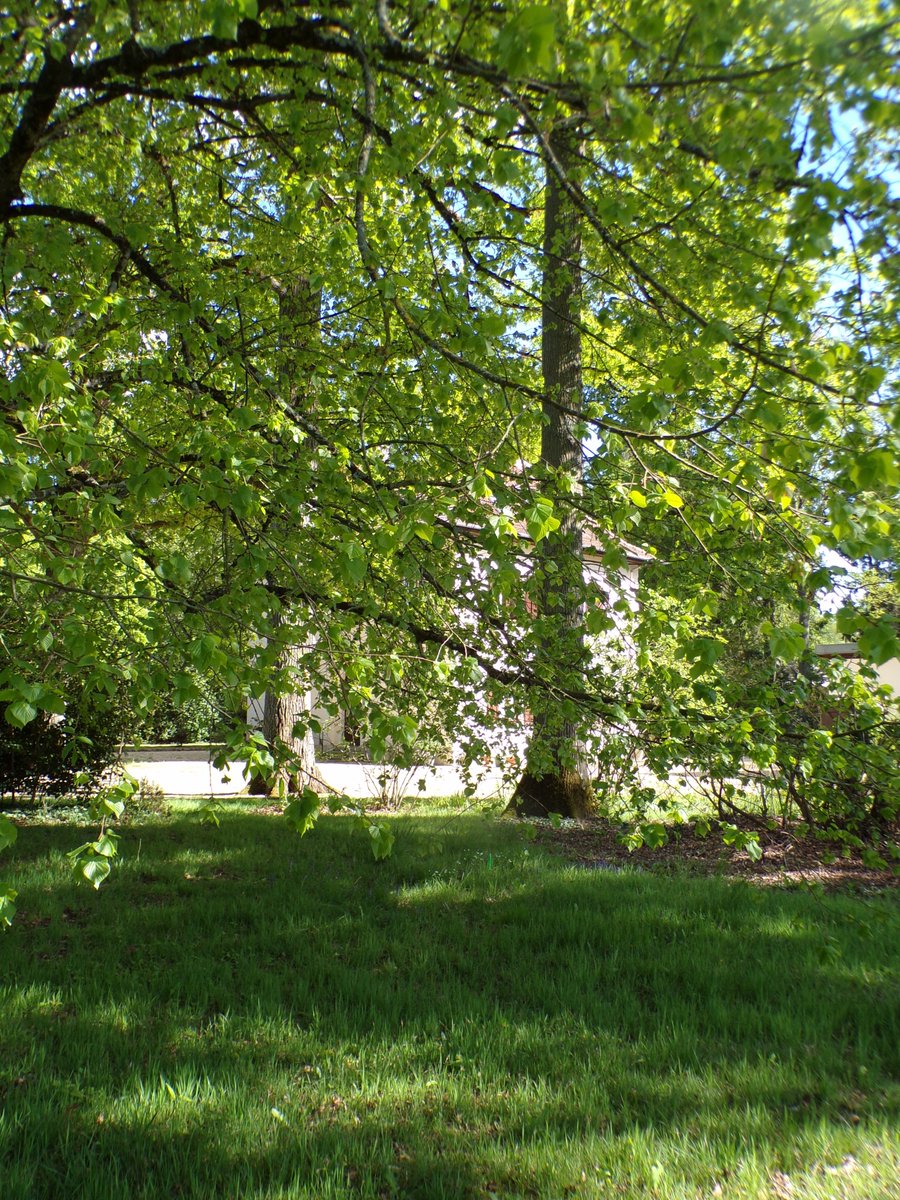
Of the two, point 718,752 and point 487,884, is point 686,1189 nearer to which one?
point 718,752

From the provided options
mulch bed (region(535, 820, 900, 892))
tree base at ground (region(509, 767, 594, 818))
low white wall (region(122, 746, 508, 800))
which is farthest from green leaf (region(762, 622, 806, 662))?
low white wall (region(122, 746, 508, 800))

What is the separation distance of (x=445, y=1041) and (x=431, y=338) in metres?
3.33

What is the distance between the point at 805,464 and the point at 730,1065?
281 centimetres

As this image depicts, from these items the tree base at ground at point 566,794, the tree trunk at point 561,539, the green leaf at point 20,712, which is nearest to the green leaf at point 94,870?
the green leaf at point 20,712

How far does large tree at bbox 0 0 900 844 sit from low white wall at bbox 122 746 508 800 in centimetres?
596

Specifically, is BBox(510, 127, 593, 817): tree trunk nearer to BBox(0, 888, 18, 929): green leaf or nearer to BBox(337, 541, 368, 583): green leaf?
BBox(337, 541, 368, 583): green leaf

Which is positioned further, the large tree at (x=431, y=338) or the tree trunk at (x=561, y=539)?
the tree trunk at (x=561, y=539)

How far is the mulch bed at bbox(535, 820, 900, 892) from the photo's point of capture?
25.0ft

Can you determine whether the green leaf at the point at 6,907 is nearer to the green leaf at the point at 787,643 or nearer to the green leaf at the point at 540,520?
the green leaf at the point at 540,520

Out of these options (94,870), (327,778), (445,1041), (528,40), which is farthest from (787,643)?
(327,778)

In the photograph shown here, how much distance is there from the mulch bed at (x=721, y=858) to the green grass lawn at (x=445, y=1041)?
3.31ft

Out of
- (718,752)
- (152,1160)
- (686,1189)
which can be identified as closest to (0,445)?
(152,1160)

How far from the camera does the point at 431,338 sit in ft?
11.4

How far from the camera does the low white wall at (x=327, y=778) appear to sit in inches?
479
